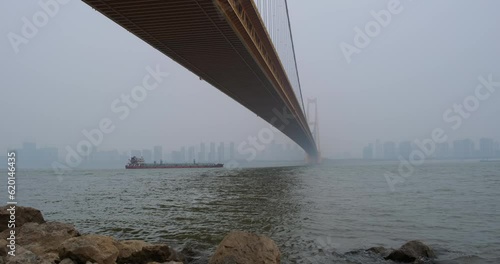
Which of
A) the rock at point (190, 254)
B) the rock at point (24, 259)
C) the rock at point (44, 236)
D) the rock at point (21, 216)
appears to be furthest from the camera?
the rock at point (21, 216)

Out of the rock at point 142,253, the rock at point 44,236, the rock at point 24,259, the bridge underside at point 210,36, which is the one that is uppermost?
the bridge underside at point 210,36

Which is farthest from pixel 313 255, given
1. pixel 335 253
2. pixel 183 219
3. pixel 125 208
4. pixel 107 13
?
pixel 107 13

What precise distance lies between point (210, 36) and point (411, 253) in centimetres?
1218

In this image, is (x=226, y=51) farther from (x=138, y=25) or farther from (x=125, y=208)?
(x=125, y=208)

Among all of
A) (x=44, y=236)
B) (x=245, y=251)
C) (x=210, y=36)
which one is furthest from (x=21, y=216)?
(x=210, y=36)

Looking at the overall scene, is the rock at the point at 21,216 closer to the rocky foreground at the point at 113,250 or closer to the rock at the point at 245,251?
the rocky foreground at the point at 113,250

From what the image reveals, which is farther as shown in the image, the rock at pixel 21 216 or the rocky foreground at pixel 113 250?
the rock at pixel 21 216

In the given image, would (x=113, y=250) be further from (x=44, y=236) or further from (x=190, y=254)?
(x=190, y=254)

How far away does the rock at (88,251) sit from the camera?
4.69m

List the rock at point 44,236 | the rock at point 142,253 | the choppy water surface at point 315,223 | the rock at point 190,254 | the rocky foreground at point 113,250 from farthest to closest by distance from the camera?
the choppy water surface at point 315,223, the rock at point 190,254, the rock at point 44,236, the rock at point 142,253, the rocky foreground at point 113,250

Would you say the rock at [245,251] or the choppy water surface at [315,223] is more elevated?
the rock at [245,251]

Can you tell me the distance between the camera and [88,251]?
4699mm

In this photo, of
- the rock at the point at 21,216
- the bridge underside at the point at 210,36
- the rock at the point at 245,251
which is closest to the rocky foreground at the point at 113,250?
the rock at the point at 245,251

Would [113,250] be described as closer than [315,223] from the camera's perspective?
Yes
